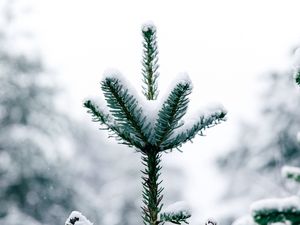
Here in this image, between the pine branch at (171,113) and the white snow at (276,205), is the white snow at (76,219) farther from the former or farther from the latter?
the white snow at (276,205)

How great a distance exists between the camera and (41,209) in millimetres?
11062

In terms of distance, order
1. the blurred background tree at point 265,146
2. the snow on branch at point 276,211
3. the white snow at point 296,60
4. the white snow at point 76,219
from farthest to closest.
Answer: the blurred background tree at point 265,146 < the white snow at point 76,219 < the white snow at point 296,60 < the snow on branch at point 276,211

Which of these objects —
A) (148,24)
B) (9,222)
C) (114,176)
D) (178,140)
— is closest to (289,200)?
(178,140)

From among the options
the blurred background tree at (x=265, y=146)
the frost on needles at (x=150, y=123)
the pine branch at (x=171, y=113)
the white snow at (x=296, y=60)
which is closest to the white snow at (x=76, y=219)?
the frost on needles at (x=150, y=123)

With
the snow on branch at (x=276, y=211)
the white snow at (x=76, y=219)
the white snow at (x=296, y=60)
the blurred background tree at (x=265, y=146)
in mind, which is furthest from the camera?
the blurred background tree at (x=265, y=146)

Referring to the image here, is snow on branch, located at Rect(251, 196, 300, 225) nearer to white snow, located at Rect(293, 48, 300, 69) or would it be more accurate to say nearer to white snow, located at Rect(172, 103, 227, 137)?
white snow, located at Rect(293, 48, 300, 69)

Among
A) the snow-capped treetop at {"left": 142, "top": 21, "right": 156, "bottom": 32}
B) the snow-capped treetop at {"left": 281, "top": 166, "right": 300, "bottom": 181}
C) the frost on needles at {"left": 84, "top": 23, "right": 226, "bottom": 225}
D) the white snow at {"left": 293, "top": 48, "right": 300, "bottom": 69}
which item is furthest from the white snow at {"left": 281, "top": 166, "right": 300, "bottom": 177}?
the snow-capped treetop at {"left": 142, "top": 21, "right": 156, "bottom": 32}

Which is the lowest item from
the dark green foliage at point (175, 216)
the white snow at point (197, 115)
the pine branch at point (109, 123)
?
the dark green foliage at point (175, 216)

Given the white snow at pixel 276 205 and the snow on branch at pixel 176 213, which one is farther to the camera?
the snow on branch at pixel 176 213

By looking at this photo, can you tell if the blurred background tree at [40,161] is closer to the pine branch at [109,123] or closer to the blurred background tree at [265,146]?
the blurred background tree at [265,146]

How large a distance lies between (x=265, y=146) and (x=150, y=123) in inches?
372

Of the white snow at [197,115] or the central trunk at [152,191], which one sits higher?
the white snow at [197,115]

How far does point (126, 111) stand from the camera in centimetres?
152

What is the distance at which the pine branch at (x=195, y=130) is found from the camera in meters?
1.55
